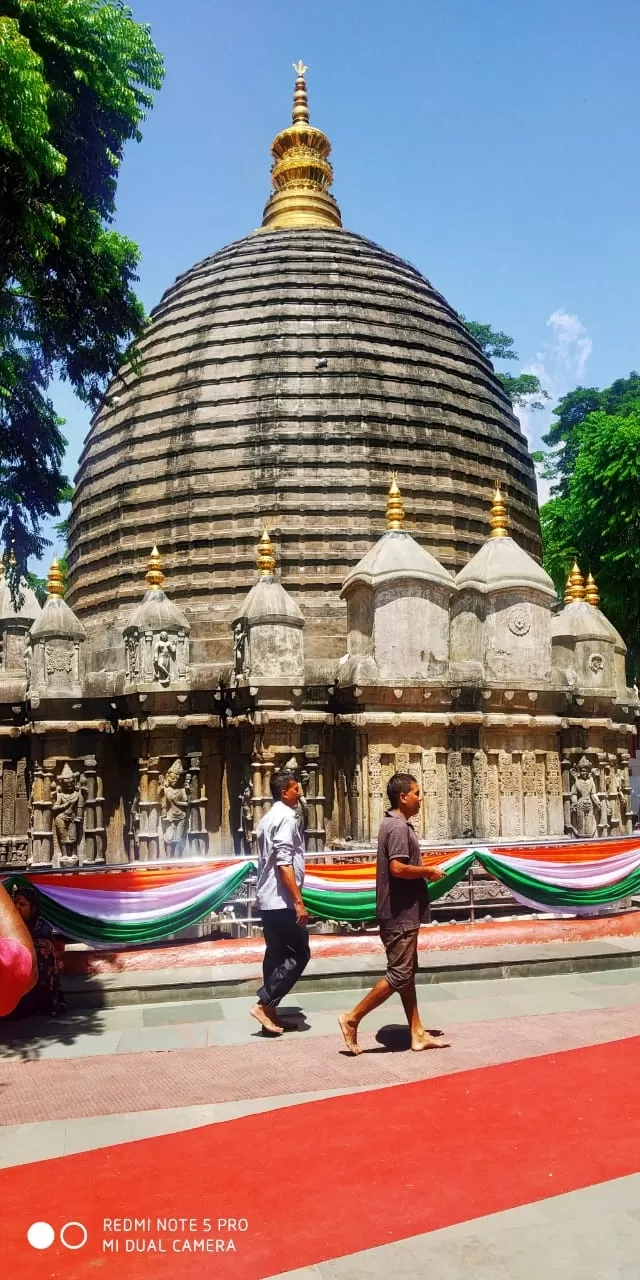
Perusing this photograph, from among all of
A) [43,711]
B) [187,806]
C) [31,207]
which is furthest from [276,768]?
[31,207]

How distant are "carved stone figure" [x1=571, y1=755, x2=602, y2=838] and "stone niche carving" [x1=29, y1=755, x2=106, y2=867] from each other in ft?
24.6

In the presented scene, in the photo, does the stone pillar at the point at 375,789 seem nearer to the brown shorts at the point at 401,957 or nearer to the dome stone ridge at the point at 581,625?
the dome stone ridge at the point at 581,625

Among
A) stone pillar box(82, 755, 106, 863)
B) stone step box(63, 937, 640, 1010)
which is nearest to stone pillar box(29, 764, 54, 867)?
stone pillar box(82, 755, 106, 863)

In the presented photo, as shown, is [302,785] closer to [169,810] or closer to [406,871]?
[169,810]

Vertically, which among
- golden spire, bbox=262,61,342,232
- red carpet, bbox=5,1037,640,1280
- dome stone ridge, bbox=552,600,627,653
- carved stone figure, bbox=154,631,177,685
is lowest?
red carpet, bbox=5,1037,640,1280

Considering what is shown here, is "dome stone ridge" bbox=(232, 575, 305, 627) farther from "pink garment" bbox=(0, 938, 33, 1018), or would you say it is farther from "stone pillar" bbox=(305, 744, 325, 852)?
"pink garment" bbox=(0, 938, 33, 1018)

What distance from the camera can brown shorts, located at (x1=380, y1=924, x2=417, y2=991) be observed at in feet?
20.8

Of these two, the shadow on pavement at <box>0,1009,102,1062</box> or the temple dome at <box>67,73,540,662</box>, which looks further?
the temple dome at <box>67,73,540,662</box>

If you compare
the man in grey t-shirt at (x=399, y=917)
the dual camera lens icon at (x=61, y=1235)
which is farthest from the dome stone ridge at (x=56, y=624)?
the dual camera lens icon at (x=61, y=1235)

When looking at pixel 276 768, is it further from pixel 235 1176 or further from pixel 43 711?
pixel 235 1176

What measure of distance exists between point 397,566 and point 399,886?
8.61m

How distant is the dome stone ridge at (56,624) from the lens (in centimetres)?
1656

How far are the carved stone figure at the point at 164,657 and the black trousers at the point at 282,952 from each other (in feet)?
29.6

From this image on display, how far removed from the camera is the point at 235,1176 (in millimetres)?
4410
